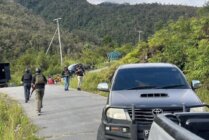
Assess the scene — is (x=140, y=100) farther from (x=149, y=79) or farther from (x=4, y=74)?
(x=4, y=74)

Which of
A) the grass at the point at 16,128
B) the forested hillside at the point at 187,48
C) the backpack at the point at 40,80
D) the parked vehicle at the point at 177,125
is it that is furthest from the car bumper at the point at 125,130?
the backpack at the point at 40,80

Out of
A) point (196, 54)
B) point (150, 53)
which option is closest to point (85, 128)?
point (196, 54)

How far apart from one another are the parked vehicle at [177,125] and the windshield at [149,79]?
5072 millimetres

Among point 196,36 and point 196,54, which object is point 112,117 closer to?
point 196,54

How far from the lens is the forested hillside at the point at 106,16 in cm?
11475

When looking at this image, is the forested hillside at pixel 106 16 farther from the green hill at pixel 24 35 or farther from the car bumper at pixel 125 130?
the car bumper at pixel 125 130

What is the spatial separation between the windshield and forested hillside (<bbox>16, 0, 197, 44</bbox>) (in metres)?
92.7

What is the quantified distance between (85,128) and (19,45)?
8434cm

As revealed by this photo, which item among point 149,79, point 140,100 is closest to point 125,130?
point 140,100

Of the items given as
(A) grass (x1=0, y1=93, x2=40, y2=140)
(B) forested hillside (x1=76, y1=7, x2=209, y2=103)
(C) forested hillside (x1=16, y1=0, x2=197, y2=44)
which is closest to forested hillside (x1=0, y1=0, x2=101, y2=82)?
(C) forested hillside (x1=16, y1=0, x2=197, y2=44)

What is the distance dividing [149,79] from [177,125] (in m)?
6.25

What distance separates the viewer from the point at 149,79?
10.6 meters

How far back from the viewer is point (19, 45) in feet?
319

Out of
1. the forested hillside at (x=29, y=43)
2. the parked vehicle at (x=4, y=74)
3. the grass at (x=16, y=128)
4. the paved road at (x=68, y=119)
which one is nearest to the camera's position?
the grass at (x=16, y=128)
